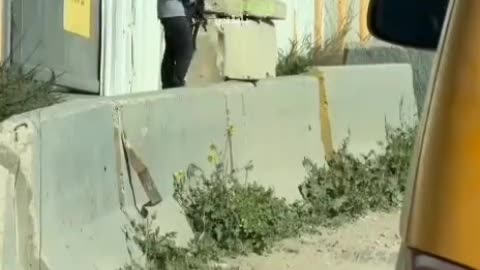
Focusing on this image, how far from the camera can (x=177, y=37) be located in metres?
9.13

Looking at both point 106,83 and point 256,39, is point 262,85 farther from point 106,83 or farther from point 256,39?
point 106,83

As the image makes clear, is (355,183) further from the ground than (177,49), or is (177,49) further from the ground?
(177,49)

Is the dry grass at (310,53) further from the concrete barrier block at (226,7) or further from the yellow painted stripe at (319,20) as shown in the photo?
the concrete barrier block at (226,7)

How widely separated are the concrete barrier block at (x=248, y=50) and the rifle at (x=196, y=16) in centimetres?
18

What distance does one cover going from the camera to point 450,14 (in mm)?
2643

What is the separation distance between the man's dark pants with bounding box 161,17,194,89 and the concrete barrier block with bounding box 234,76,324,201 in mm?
732

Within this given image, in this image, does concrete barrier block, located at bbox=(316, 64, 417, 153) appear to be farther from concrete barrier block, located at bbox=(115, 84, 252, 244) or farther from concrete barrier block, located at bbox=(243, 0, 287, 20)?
concrete barrier block, located at bbox=(115, 84, 252, 244)

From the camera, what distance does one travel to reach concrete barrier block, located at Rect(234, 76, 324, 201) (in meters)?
8.35

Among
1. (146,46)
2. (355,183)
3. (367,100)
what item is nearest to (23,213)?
(355,183)

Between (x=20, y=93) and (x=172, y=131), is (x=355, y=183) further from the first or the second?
(x=20, y=93)

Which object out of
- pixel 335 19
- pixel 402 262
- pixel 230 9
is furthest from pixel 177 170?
pixel 335 19

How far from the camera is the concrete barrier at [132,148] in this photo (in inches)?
206

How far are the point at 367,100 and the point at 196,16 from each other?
174 centimetres

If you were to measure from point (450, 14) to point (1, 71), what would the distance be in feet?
17.3
